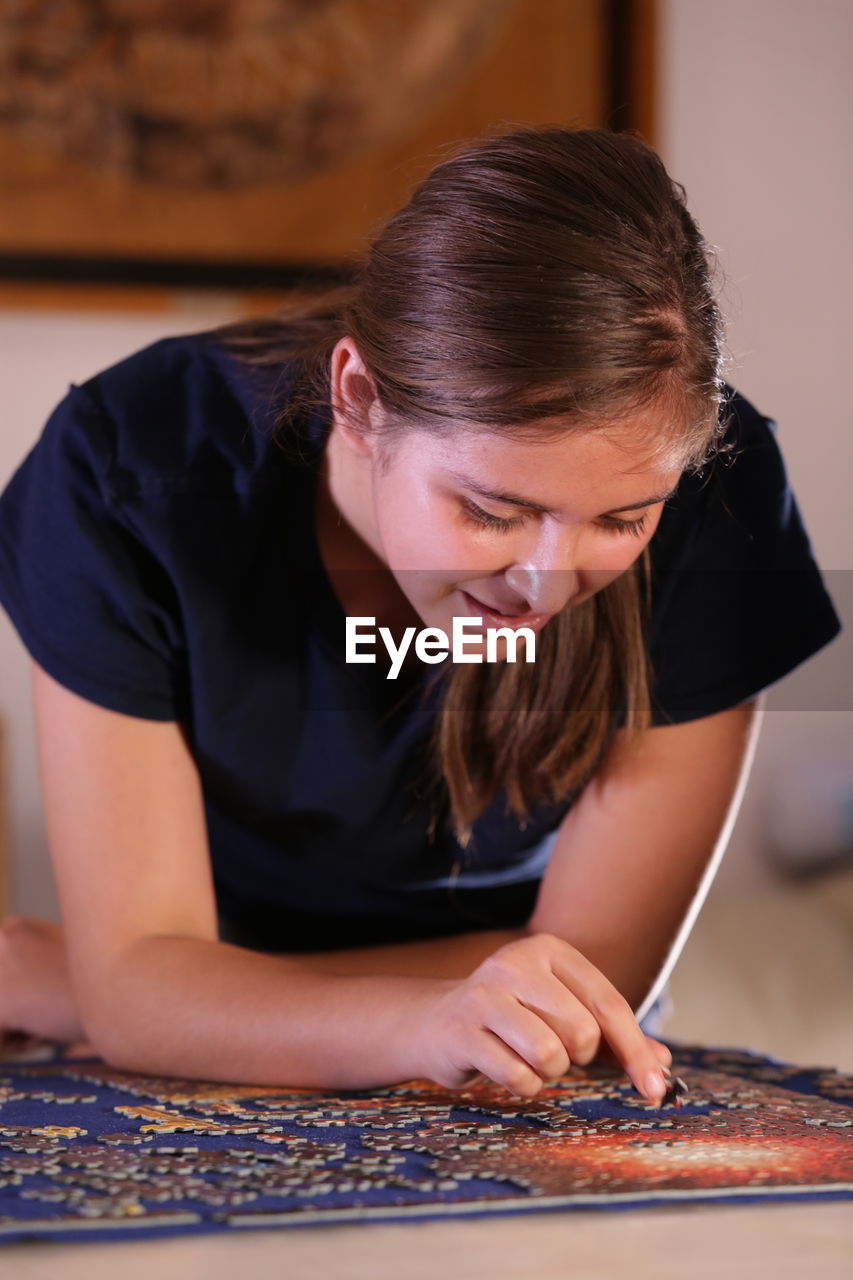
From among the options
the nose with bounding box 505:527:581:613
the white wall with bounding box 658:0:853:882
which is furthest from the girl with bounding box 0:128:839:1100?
the white wall with bounding box 658:0:853:882

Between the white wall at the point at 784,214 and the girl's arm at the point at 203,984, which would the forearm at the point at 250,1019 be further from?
the white wall at the point at 784,214

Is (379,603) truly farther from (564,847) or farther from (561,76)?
(561,76)

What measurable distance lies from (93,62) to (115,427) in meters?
1.37

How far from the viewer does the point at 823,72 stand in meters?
2.60

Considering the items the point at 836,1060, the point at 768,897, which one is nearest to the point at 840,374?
the point at 768,897

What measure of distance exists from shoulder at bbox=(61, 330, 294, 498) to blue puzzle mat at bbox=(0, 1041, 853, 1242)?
431mm

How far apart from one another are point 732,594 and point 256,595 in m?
0.36

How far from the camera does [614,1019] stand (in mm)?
818

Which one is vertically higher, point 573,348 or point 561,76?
point 561,76

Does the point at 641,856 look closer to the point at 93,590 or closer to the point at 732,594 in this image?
the point at 732,594

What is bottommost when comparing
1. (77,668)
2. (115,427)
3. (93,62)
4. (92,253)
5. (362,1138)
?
(362,1138)

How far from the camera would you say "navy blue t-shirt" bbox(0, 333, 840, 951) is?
3.42 ft

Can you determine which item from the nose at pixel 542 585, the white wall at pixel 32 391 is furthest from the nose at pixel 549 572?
the white wall at pixel 32 391
